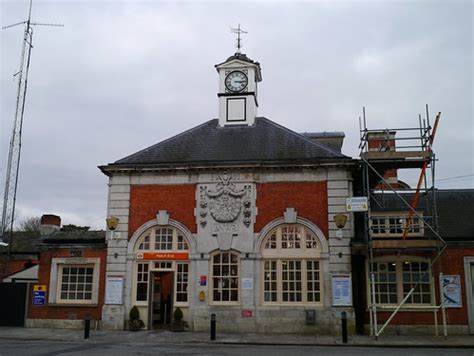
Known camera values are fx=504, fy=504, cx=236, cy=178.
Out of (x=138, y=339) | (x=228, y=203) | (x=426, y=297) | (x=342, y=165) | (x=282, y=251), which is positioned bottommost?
(x=138, y=339)

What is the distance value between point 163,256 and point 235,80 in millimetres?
9492

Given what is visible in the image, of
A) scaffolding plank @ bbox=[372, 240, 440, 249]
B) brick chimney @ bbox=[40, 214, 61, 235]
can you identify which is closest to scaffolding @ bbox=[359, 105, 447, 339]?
scaffolding plank @ bbox=[372, 240, 440, 249]

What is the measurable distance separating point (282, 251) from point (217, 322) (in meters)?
3.83

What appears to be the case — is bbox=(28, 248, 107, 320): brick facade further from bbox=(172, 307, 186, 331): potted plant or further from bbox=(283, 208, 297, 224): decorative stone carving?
bbox=(283, 208, 297, 224): decorative stone carving

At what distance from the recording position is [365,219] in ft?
63.2

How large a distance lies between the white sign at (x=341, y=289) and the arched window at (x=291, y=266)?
582 millimetres

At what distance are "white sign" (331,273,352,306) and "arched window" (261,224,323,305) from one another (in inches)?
22.9

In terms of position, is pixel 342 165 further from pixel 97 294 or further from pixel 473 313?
pixel 97 294

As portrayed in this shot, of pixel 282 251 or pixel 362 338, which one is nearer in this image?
pixel 362 338

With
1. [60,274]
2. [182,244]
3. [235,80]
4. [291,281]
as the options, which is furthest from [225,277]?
[235,80]

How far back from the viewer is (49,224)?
27.5m

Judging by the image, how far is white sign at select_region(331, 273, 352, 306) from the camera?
63.6 ft

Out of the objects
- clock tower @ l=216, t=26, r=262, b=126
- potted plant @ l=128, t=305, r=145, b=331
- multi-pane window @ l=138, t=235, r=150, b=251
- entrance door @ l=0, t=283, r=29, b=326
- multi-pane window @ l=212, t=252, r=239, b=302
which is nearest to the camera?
potted plant @ l=128, t=305, r=145, b=331

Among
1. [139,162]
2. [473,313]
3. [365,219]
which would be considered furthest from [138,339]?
[473,313]
